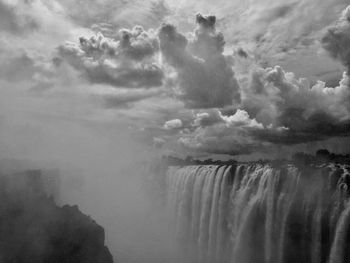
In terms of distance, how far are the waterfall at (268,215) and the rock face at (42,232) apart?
1778 centimetres

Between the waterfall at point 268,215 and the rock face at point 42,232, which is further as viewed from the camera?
the waterfall at point 268,215

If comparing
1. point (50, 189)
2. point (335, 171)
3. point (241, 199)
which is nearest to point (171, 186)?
point (50, 189)

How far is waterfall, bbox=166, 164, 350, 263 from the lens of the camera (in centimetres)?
2808

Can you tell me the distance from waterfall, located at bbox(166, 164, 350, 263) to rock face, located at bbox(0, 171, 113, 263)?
58.3ft

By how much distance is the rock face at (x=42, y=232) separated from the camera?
25.5 m

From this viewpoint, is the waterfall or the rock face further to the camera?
the waterfall

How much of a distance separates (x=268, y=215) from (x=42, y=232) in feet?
73.7

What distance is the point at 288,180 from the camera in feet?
108

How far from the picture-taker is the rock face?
25500 mm

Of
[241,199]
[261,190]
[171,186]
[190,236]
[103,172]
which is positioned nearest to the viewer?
[261,190]

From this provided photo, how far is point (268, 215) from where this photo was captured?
3472 centimetres

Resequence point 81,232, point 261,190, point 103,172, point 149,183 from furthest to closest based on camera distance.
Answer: point 103,172 → point 149,183 → point 261,190 → point 81,232

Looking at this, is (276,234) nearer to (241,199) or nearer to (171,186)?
(241,199)

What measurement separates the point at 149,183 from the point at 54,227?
243 ft
